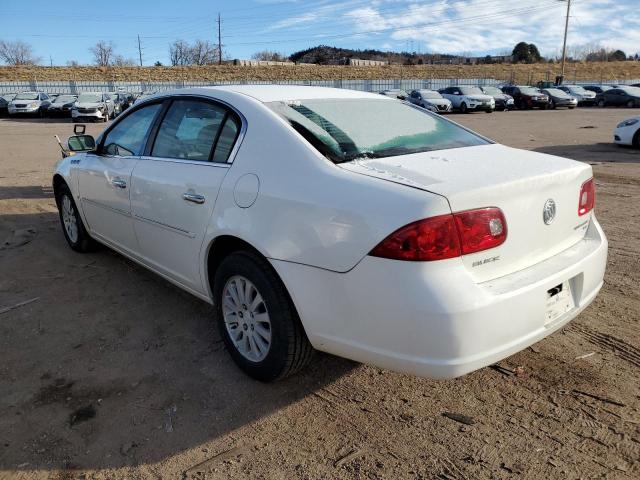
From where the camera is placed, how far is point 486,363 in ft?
7.52

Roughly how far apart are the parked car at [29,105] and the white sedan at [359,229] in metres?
30.8

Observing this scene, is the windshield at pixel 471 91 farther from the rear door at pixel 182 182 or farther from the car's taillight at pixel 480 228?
the car's taillight at pixel 480 228

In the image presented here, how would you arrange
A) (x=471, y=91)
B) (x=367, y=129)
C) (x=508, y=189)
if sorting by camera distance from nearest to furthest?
(x=508, y=189) → (x=367, y=129) → (x=471, y=91)

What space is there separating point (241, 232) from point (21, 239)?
4.31m

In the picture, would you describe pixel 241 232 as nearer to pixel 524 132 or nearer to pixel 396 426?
pixel 396 426

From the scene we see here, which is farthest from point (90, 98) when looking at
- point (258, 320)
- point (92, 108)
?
point (258, 320)

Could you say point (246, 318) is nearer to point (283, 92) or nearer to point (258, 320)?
point (258, 320)

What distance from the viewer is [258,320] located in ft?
9.60

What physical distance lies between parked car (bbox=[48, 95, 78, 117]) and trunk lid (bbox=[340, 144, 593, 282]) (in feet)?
103

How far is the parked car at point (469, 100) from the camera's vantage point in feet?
101

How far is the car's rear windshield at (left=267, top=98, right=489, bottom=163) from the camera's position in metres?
2.82

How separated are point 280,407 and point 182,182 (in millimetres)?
1524

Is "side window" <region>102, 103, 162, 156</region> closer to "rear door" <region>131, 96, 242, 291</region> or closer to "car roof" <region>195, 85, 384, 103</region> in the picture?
"rear door" <region>131, 96, 242, 291</region>

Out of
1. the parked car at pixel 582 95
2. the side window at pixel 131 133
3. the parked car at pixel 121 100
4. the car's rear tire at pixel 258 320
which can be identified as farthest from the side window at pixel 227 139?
the parked car at pixel 582 95
